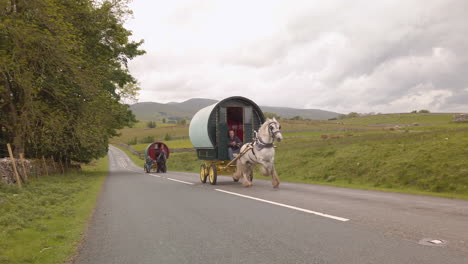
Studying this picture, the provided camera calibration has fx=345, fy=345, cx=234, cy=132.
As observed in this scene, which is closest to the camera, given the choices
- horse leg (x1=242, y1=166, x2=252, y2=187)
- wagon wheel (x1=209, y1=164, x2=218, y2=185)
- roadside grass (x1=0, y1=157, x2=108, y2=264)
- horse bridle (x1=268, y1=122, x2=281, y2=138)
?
roadside grass (x1=0, y1=157, x2=108, y2=264)

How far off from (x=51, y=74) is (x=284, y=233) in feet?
55.0

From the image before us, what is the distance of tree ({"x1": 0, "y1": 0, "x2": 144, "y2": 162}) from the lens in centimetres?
1594

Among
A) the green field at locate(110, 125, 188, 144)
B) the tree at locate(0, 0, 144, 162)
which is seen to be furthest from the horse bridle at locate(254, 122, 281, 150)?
the green field at locate(110, 125, 188, 144)

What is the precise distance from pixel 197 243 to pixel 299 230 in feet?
5.72

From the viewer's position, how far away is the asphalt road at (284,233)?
14.7 feet

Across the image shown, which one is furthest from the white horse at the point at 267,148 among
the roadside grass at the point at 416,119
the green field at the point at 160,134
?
the green field at the point at 160,134

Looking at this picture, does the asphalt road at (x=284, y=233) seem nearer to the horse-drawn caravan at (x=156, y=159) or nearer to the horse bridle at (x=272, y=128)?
the horse bridle at (x=272, y=128)

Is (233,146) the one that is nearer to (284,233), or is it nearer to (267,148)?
(267,148)

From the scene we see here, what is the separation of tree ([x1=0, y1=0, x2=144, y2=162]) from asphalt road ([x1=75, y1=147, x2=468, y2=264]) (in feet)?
35.3

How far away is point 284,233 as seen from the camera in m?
5.69

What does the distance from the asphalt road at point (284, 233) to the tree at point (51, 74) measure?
35.3 ft

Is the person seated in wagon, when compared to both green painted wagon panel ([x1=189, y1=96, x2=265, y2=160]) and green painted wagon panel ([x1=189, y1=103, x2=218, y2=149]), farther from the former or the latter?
green painted wagon panel ([x1=189, y1=103, x2=218, y2=149])

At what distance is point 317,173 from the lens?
1906cm

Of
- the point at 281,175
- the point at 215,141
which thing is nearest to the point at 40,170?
the point at 215,141
